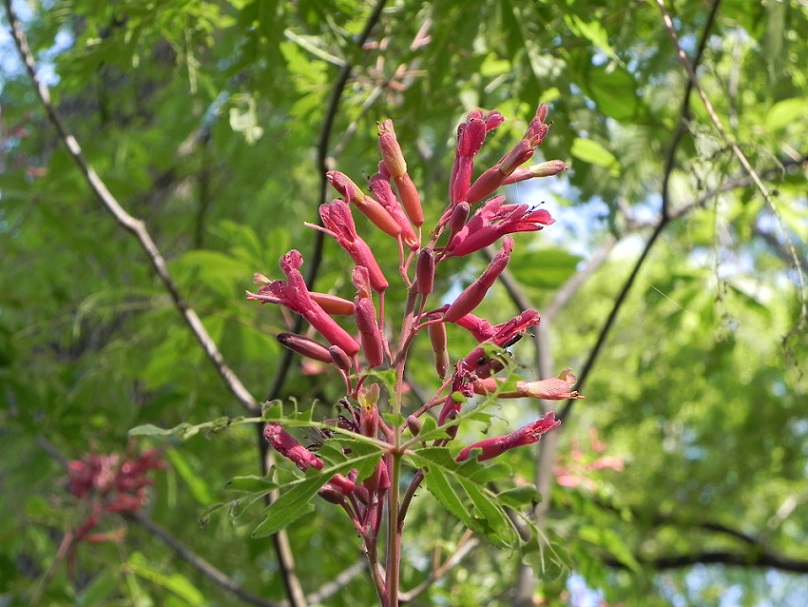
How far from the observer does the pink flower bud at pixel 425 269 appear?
120cm

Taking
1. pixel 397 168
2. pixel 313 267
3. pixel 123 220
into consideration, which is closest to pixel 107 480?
pixel 123 220

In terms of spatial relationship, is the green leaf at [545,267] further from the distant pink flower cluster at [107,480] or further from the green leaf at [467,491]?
the green leaf at [467,491]

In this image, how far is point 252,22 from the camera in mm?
2150

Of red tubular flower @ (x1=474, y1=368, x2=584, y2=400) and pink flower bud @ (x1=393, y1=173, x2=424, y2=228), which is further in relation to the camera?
pink flower bud @ (x1=393, y1=173, x2=424, y2=228)

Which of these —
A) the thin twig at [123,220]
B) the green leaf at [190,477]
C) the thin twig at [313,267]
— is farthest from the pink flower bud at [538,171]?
the green leaf at [190,477]

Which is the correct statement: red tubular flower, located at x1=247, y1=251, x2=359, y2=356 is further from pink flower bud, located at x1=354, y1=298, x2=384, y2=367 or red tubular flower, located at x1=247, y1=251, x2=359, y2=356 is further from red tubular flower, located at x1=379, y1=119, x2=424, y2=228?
red tubular flower, located at x1=379, y1=119, x2=424, y2=228

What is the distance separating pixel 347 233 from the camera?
1.34m

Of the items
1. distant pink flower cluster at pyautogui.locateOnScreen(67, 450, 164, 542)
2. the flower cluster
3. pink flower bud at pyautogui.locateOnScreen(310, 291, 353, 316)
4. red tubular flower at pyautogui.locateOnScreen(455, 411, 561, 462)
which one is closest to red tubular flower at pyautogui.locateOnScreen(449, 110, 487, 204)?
the flower cluster

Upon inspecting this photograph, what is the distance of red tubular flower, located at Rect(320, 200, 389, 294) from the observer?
1.32 metres

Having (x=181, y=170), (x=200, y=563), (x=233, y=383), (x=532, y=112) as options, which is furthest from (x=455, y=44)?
(x=181, y=170)

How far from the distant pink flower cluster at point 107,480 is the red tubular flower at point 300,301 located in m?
2.64

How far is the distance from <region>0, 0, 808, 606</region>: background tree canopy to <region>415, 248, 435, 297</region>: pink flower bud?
7.4 inches

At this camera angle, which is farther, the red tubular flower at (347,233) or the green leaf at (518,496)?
the red tubular flower at (347,233)

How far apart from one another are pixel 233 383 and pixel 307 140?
1.30 m
